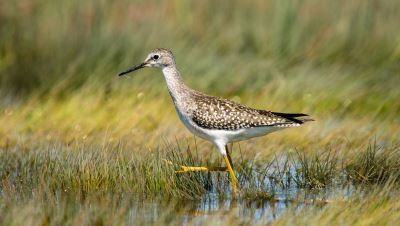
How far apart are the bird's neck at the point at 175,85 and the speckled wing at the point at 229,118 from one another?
0.59 feet

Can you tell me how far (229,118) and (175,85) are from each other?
74cm

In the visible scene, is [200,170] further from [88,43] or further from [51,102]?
[88,43]

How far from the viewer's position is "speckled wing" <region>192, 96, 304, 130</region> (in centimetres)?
995

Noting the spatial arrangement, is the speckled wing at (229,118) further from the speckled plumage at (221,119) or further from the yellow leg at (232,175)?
the yellow leg at (232,175)

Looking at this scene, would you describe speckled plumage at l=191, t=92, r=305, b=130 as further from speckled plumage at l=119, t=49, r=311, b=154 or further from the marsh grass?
the marsh grass

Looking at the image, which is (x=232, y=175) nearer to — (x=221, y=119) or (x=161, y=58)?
(x=221, y=119)

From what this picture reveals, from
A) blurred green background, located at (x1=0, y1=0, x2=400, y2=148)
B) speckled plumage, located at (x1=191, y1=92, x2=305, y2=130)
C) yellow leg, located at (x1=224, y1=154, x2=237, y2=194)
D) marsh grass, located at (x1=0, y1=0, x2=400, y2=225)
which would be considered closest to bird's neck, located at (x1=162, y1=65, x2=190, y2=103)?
speckled plumage, located at (x1=191, y1=92, x2=305, y2=130)

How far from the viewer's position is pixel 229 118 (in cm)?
1004

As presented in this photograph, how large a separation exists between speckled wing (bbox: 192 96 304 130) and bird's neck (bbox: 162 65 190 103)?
0.18 meters

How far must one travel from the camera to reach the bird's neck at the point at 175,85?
1016 centimetres

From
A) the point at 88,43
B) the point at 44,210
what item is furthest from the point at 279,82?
the point at 44,210

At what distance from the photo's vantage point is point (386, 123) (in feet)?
39.5

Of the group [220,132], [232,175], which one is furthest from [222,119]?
[232,175]

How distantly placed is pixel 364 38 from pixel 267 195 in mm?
→ 5890
